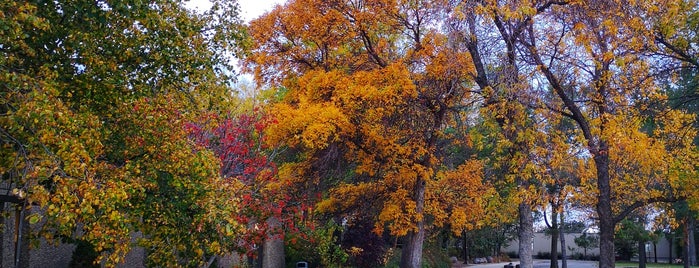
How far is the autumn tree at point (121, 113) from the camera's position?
652cm

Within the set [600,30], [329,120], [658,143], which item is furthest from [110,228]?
[658,143]

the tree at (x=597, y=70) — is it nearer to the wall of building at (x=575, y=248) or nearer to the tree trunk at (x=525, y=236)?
the tree trunk at (x=525, y=236)

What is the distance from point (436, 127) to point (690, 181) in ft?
22.7

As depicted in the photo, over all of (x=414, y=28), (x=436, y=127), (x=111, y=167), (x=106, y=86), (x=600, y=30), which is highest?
(x=414, y=28)

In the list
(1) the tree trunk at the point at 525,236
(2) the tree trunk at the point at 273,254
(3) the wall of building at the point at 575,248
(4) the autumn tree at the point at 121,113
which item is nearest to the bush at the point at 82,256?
(4) the autumn tree at the point at 121,113

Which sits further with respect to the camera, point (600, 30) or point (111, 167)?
point (600, 30)

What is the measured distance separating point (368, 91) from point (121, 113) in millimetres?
8311

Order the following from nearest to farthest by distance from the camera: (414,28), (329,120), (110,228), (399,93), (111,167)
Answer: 1. (110,228)
2. (111,167)
3. (329,120)
4. (399,93)
5. (414,28)

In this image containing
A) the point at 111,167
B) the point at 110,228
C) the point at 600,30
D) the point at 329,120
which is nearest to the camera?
the point at 110,228

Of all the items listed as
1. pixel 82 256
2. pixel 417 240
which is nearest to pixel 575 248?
pixel 417 240

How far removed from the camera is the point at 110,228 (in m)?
7.22

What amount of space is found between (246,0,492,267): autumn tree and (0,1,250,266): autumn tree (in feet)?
21.0

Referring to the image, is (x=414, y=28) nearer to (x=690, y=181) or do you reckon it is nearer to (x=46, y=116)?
(x=690, y=181)

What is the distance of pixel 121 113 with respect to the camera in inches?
328
